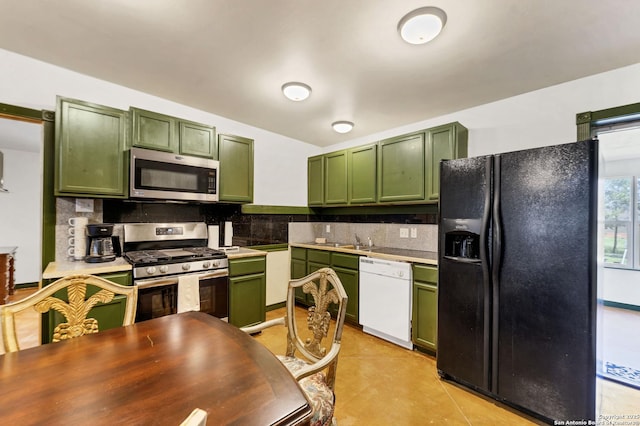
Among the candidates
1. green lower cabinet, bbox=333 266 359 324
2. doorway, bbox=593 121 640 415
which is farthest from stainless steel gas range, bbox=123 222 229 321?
doorway, bbox=593 121 640 415

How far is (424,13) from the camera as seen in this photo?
1.59 m

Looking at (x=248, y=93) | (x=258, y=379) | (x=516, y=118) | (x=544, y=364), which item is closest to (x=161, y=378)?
(x=258, y=379)

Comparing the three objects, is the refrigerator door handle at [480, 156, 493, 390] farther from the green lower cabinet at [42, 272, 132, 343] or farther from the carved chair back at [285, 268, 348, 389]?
the green lower cabinet at [42, 272, 132, 343]

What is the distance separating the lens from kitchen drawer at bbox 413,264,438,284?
2.48 m

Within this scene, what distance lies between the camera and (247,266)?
2.89m

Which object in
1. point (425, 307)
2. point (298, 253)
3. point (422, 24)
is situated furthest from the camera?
point (298, 253)

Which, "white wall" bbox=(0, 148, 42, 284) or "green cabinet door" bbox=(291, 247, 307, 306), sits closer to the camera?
"green cabinet door" bbox=(291, 247, 307, 306)

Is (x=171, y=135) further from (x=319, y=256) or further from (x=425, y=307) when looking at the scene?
(x=425, y=307)

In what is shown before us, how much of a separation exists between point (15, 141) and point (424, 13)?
19.7 feet

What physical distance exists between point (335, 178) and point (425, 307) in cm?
206

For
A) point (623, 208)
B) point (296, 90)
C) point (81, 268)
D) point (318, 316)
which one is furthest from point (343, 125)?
point (623, 208)

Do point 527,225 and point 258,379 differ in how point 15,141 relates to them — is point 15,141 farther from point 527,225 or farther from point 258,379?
point 527,225

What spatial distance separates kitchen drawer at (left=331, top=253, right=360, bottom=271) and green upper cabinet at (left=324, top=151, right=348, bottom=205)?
78 cm

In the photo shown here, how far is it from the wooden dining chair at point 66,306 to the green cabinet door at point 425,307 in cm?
227
